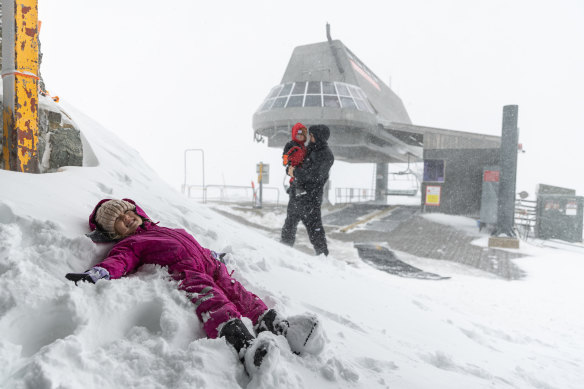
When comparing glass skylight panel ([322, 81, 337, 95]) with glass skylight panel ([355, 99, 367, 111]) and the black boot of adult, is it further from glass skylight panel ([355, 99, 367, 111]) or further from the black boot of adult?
the black boot of adult

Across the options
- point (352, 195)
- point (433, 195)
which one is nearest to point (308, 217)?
point (433, 195)

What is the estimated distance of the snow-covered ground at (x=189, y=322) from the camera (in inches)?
55.6

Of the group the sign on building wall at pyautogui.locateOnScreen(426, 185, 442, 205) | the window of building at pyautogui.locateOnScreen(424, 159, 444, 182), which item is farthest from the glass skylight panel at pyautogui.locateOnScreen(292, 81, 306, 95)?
the sign on building wall at pyautogui.locateOnScreen(426, 185, 442, 205)

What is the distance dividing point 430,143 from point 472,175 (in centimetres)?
212

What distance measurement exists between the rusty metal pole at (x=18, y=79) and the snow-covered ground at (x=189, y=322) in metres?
0.34

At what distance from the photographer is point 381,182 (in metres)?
27.9

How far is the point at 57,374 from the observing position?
1.23m

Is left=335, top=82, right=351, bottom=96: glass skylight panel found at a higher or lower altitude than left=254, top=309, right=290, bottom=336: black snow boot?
higher

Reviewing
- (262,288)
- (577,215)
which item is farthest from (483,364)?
(577,215)

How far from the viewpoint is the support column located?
27.2 m

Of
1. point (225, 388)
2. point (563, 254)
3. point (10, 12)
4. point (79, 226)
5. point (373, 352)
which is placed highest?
point (10, 12)

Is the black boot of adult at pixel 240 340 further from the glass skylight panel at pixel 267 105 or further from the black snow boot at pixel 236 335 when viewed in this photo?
the glass skylight panel at pixel 267 105

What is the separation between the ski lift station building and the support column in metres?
2.17

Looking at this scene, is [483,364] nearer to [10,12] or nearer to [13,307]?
[13,307]
